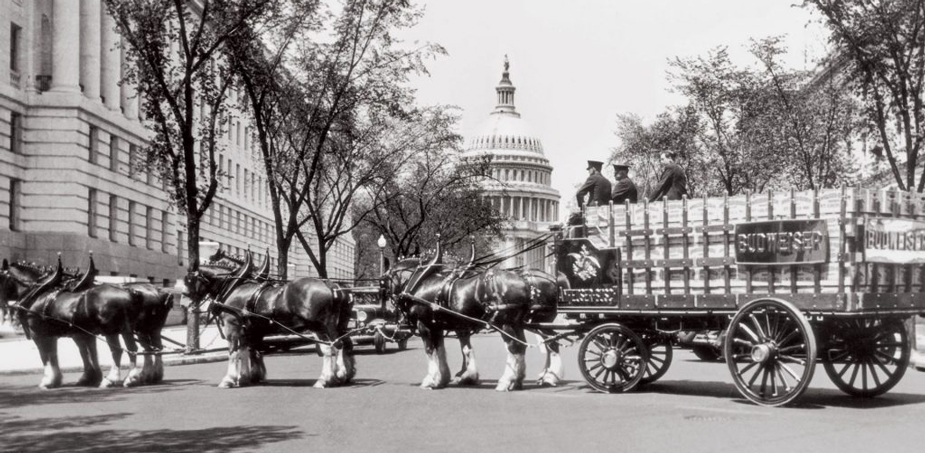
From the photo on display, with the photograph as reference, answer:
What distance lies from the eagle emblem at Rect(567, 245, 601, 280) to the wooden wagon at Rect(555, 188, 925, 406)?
0.6 inches

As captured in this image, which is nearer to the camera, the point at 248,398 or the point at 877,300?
the point at 877,300

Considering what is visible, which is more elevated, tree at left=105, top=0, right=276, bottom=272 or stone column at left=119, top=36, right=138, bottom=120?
stone column at left=119, top=36, right=138, bottom=120

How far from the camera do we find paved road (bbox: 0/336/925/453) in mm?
10570

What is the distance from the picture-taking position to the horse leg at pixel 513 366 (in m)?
16.3

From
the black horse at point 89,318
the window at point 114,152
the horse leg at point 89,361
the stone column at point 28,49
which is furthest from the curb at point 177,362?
the window at point 114,152

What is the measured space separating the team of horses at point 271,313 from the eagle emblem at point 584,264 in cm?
123

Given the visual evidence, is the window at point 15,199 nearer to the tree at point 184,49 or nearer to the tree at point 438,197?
the tree at point 438,197

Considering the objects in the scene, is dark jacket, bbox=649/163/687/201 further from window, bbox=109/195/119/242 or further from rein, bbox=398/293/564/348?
window, bbox=109/195/119/242

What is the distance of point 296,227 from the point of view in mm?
31344

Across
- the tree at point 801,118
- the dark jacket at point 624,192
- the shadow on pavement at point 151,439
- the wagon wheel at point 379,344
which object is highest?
the tree at point 801,118

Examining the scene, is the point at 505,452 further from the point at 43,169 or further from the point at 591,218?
the point at 43,169

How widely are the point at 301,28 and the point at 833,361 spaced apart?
1905 cm

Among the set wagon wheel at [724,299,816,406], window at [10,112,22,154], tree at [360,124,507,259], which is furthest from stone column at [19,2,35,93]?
wagon wheel at [724,299,816,406]

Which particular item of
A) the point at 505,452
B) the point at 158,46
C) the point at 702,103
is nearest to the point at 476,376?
the point at 505,452
